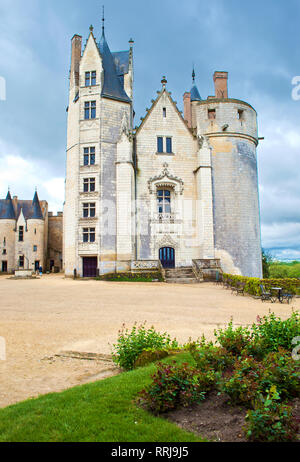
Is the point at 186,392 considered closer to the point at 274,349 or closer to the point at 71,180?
the point at 274,349

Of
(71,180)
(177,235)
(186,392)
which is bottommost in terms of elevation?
(186,392)

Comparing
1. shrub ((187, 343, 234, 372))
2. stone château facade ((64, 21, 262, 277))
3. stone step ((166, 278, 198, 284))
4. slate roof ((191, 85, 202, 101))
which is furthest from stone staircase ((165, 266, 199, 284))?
slate roof ((191, 85, 202, 101))

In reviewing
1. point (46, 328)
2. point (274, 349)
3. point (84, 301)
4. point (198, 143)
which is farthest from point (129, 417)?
point (198, 143)

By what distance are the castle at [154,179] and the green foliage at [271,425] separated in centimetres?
2310

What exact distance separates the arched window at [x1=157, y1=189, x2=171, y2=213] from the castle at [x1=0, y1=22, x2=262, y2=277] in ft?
0.32

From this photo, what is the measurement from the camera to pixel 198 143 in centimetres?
2947

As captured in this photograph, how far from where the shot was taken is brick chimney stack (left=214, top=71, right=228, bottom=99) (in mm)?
31408

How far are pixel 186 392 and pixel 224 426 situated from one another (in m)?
0.60

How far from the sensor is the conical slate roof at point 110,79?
1148 inches

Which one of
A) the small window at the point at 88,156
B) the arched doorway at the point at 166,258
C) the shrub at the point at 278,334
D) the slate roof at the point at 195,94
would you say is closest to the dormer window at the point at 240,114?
the slate roof at the point at 195,94

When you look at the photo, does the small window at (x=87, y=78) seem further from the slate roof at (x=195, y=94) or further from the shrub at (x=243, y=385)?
the shrub at (x=243, y=385)

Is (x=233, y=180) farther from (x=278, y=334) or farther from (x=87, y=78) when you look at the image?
(x=278, y=334)

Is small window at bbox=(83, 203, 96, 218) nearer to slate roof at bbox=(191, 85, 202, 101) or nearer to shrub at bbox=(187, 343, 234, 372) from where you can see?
slate roof at bbox=(191, 85, 202, 101)

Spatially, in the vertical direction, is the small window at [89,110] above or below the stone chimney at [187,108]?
below
